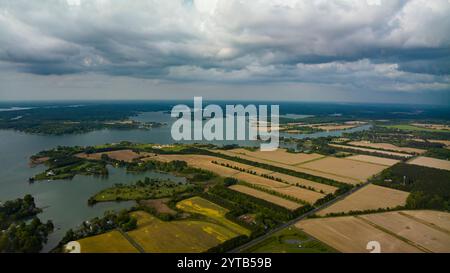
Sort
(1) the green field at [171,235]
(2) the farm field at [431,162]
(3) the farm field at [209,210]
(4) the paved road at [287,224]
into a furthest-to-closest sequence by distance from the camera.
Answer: (2) the farm field at [431,162] → (3) the farm field at [209,210] → (4) the paved road at [287,224] → (1) the green field at [171,235]

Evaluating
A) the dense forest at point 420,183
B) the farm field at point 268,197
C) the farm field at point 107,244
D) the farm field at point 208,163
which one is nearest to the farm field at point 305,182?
the farm field at point 208,163

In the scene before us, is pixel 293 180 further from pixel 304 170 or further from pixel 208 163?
pixel 208 163

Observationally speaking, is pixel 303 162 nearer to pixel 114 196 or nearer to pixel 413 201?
pixel 413 201

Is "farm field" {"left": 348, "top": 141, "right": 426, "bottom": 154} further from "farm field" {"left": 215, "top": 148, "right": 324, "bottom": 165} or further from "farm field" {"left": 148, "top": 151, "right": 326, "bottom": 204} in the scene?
"farm field" {"left": 148, "top": 151, "right": 326, "bottom": 204}

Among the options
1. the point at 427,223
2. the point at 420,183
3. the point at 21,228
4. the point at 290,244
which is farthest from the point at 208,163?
the point at 427,223

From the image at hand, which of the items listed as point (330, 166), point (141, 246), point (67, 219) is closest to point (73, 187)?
point (67, 219)

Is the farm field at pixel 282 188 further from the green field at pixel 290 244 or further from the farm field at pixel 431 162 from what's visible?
the farm field at pixel 431 162
